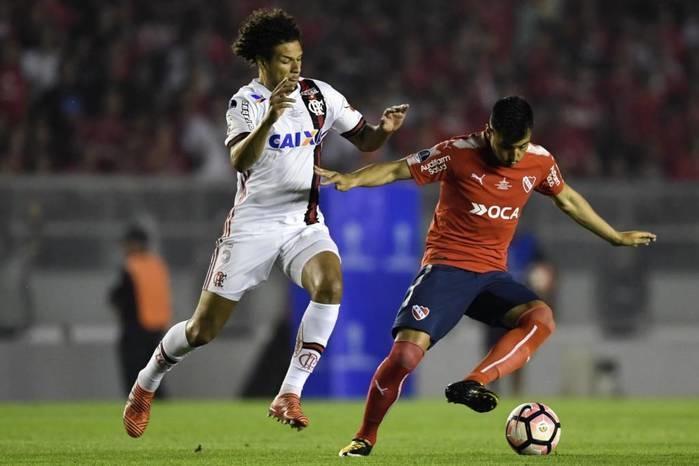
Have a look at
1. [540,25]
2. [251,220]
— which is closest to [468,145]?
[251,220]

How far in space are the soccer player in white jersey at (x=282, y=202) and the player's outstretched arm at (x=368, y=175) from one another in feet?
0.97

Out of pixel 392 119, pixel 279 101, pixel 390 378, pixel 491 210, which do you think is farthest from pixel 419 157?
pixel 390 378

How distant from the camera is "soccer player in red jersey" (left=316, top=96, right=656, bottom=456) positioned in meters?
7.62

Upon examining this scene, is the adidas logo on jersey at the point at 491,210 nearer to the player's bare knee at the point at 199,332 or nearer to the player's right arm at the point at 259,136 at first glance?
the player's right arm at the point at 259,136

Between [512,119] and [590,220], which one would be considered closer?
[512,119]

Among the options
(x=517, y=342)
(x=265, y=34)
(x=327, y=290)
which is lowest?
(x=517, y=342)

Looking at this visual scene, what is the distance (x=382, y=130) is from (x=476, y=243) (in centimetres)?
85

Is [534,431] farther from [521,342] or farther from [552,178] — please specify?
[552,178]

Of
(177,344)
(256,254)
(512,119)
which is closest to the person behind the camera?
(512,119)

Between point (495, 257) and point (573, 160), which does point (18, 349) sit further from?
point (495, 257)

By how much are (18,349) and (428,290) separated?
8.88 metres

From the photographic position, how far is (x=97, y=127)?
16.8m

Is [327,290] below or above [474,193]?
below

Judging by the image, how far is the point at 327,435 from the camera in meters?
10.0
